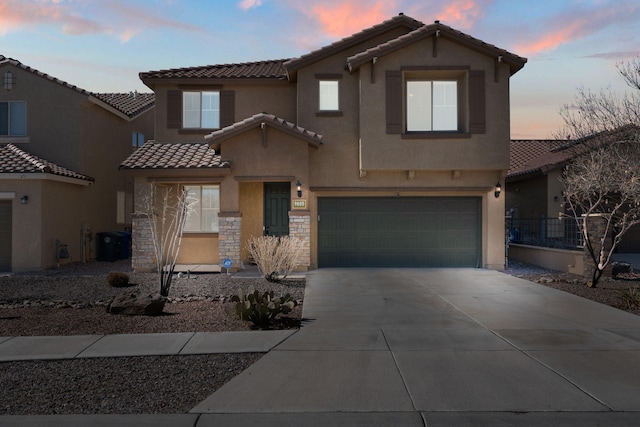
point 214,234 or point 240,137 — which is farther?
point 214,234

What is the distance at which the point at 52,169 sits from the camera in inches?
658

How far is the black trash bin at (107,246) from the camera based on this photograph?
19734 millimetres

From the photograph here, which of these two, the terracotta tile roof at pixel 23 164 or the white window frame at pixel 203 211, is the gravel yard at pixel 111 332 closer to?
the white window frame at pixel 203 211

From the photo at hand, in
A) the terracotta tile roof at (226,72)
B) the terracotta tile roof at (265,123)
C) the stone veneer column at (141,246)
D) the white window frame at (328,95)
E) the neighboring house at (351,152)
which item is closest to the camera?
the terracotta tile roof at (265,123)

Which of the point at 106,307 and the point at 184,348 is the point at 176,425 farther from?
the point at 106,307

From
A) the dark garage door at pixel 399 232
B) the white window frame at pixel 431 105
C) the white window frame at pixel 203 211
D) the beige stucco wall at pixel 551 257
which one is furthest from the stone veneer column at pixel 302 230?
the beige stucco wall at pixel 551 257

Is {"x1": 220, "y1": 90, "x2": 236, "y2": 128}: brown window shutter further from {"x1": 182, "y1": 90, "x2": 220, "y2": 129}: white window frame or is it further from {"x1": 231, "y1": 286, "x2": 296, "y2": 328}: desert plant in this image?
{"x1": 231, "y1": 286, "x2": 296, "y2": 328}: desert plant

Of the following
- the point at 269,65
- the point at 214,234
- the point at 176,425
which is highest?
the point at 269,65

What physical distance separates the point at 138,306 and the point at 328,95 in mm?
9664

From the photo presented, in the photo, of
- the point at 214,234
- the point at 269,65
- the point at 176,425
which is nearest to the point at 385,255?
the point at 214,234

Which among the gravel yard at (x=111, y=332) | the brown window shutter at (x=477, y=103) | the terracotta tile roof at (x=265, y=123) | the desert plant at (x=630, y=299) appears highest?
the brown window shutter at (x=477, y=103)

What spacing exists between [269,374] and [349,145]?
11.0m

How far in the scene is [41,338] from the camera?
7.82 meters

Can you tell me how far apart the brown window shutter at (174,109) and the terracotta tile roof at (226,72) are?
0.59m
